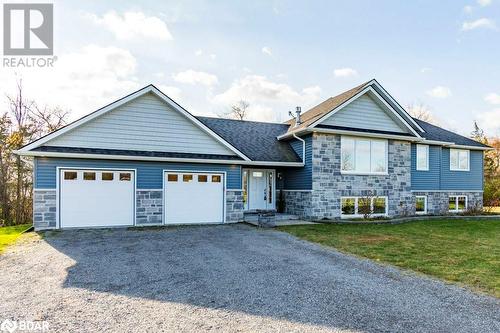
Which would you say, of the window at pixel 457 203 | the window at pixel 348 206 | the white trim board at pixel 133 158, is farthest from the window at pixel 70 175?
the window at pixel 457 203

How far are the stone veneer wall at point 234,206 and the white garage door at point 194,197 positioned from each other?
0.26 meters

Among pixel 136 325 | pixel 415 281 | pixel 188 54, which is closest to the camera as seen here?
pixel 136 325

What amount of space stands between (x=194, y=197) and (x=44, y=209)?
203 inches

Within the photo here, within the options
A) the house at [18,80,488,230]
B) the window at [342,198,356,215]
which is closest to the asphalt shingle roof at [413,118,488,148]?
the house at [18,80,488,230]

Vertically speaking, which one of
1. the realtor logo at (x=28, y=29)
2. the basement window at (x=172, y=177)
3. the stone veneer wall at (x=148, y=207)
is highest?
the realtor logo at (x=28, y=29)

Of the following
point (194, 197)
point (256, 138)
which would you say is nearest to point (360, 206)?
point (256, 138)

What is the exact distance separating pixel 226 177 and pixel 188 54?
602cm

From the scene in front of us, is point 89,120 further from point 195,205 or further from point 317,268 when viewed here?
point 317,268

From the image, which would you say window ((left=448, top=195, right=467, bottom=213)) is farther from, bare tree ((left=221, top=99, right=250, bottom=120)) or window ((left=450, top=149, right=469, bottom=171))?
bare tree ((left=221, top=99, right=250, bottom=120))

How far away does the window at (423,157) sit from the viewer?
1673cm

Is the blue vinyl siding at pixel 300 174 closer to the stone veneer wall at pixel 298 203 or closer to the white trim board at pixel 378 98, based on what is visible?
the stone veneer wall at pixel 298 203

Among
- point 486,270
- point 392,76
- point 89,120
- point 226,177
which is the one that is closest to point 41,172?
point 89,120

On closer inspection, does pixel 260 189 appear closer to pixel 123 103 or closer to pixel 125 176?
pixel 125 176

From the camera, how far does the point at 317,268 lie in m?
6.43
